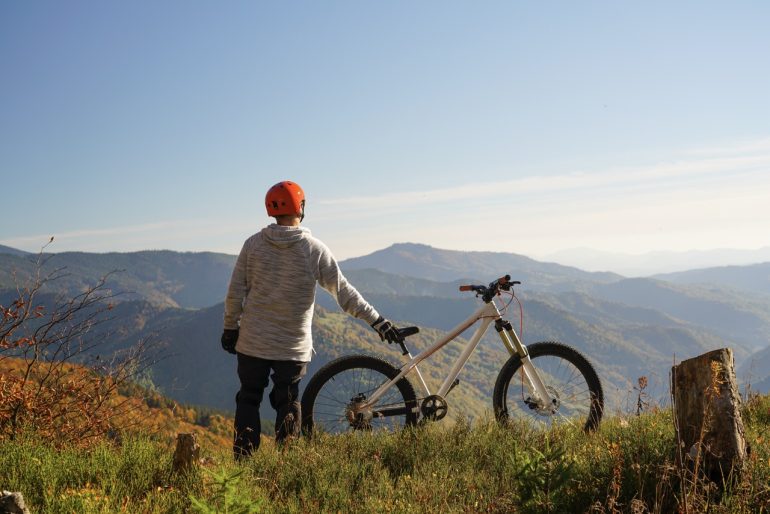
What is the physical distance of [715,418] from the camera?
367cm

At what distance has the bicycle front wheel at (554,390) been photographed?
5.64m

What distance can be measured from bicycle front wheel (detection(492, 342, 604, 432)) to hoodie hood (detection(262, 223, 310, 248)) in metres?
2.43

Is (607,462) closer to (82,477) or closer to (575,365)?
(575,365)

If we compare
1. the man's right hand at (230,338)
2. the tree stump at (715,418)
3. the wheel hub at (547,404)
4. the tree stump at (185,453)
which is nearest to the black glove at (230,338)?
the man's right hand at (230,338)

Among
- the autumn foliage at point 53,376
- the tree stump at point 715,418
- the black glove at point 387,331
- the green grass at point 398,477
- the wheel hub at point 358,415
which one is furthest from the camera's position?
the autumn foliage at point 53,376

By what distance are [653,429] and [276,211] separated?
12.1 ft

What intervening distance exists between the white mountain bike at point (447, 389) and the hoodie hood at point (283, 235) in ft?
4.19

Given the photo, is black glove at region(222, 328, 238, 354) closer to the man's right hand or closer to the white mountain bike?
the man's right hand

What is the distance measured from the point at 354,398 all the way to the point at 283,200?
6.85 ft

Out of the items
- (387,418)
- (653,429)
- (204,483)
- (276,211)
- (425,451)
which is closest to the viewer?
(204,483)

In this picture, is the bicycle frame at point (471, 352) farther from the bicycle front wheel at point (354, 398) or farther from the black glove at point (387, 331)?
the black glove at point (387, 331)

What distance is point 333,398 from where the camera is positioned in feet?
18.6

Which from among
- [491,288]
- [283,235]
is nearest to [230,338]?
[283,235]

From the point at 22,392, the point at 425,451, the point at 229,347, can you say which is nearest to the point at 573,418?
the point at 425,451
